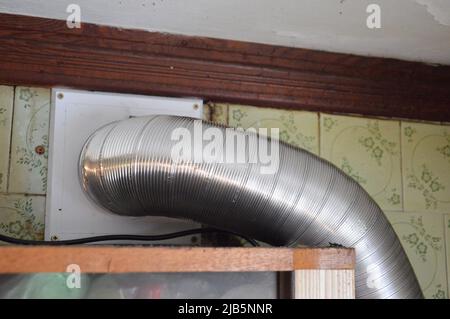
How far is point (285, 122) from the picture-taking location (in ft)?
3.23

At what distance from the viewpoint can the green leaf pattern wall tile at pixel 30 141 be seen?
0.85 m

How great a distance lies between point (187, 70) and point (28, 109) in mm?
285

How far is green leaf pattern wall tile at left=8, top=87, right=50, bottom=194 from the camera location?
85 cm

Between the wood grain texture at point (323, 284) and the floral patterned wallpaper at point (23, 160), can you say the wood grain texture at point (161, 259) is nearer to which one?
the wood grain texture at point (323, 284)

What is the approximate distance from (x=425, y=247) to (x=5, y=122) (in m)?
0.82

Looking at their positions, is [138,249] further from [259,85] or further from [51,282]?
[259,85]

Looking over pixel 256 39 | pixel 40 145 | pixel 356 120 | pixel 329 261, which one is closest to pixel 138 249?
pixel 329 261

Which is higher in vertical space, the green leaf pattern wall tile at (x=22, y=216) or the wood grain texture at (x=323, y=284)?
the green leaf pattern wall tile at (x=22, y=216)

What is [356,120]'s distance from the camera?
40.2 inches

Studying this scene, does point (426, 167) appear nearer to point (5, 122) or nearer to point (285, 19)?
point (285, 19)

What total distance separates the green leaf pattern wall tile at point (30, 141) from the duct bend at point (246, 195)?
12 cm

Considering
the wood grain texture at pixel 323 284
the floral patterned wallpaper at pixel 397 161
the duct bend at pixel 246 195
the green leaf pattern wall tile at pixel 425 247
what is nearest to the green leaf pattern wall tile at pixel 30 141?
the duct bend at pixel 246 195

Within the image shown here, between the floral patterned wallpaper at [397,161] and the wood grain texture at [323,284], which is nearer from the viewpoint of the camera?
the wood grain texture at [323,284]

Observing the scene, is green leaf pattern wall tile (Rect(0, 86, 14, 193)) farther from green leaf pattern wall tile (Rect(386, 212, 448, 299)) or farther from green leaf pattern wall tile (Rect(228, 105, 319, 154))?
green leaf pattern wall tile (Rect(386, 212, 448, 299))
